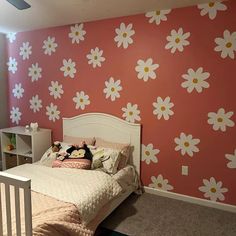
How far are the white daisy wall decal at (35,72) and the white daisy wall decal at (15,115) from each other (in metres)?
0.66

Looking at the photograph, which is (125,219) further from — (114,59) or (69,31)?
(69,31)

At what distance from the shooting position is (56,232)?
1.74 m

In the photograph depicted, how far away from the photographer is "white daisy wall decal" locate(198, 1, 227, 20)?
2480 mm

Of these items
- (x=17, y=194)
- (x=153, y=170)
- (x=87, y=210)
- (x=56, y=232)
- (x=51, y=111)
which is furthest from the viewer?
(x=51, y=111)

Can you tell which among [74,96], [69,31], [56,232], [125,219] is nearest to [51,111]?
[74,96]

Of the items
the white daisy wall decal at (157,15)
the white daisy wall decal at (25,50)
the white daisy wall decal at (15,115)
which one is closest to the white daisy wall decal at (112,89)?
the white daisy wall decal at (157,15)

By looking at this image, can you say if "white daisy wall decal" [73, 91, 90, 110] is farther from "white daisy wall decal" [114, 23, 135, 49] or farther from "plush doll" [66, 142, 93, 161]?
"white daisy wall decal" [114, 23, 135, 49]

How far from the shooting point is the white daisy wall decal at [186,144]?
2.79 metres

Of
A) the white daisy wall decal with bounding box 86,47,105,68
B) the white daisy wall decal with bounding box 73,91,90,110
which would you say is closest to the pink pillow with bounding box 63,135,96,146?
the white daisy wall decal with bounding box 73,91,90,110

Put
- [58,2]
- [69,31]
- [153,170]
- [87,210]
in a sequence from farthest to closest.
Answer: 1. [69,31]
2. [153,170]
3. [58,2]
4. [87,210]

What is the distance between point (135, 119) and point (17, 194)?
1.95 metres

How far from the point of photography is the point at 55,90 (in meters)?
3.69

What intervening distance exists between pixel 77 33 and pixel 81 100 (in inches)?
37.6

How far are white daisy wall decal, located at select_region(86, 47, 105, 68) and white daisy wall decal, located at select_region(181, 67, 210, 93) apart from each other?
3.83ft
